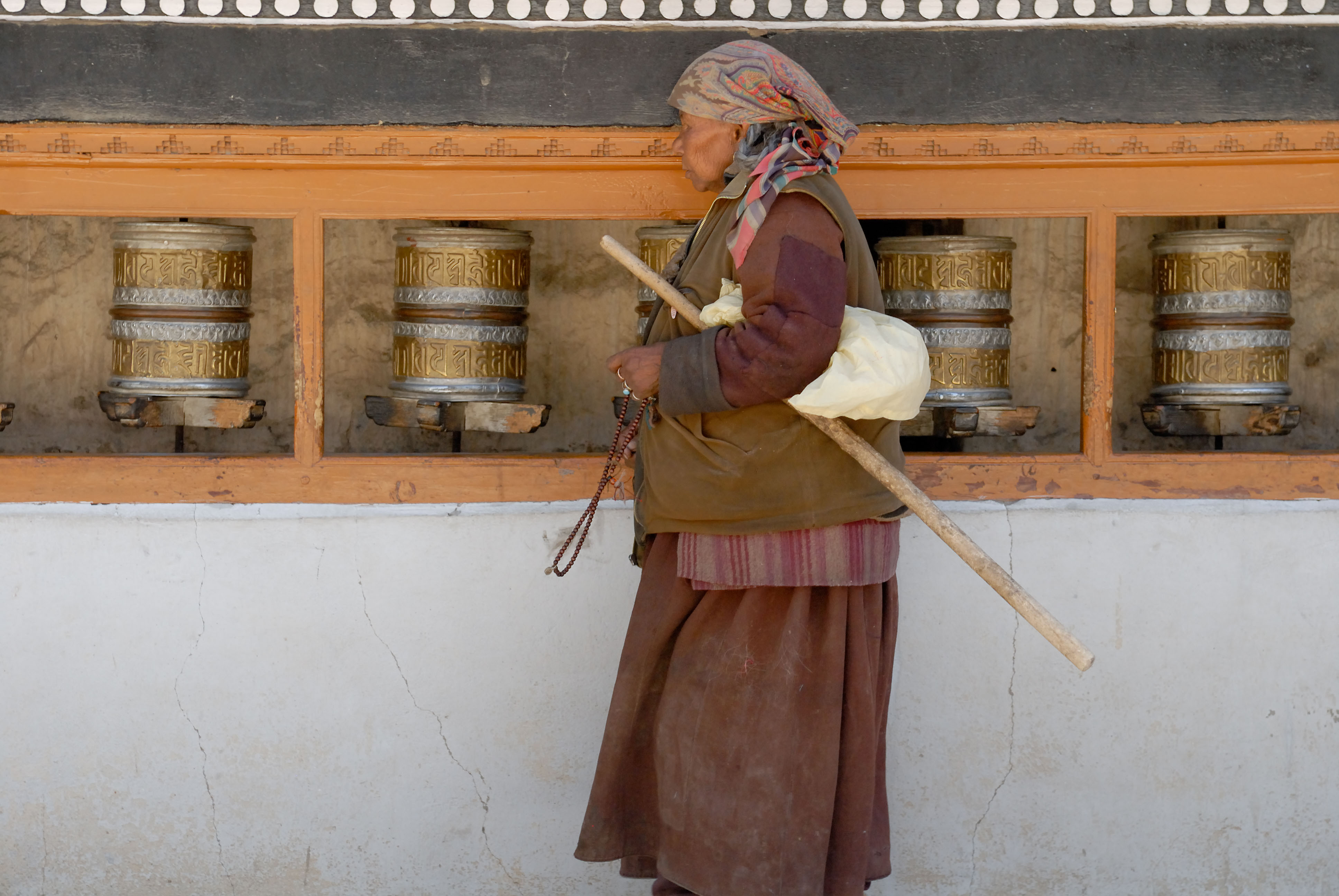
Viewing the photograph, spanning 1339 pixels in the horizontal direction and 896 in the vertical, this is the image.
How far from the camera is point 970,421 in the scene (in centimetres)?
298

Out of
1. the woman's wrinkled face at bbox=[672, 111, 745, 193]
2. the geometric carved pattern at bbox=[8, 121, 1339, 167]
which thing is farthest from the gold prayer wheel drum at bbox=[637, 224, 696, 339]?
the woman's wrinkled face at bbox=[672, 111, 745, 193]

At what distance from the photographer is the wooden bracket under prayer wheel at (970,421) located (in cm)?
298

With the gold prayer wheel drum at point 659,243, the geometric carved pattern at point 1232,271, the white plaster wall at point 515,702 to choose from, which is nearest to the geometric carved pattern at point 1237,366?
the geometric carved pattern at point 1232,271

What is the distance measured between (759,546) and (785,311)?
44cm

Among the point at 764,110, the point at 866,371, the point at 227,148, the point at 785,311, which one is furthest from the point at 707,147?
the point at 227,148

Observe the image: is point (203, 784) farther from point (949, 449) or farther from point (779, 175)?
point (949, 449)

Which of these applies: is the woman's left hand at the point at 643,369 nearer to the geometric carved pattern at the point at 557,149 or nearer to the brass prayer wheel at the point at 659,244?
the brass prayer wheel at the point at 659,244

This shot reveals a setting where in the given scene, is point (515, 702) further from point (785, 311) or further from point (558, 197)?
point (785, 311)

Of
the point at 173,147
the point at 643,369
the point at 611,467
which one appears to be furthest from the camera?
the point at 173,147

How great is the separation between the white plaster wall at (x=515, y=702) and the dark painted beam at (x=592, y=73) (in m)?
0.86

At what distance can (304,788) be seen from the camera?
2912mm

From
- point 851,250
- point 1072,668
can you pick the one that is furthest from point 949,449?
point 851,250

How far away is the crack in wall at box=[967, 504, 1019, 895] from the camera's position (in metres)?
2.93

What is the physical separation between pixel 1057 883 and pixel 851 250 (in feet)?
5.22
